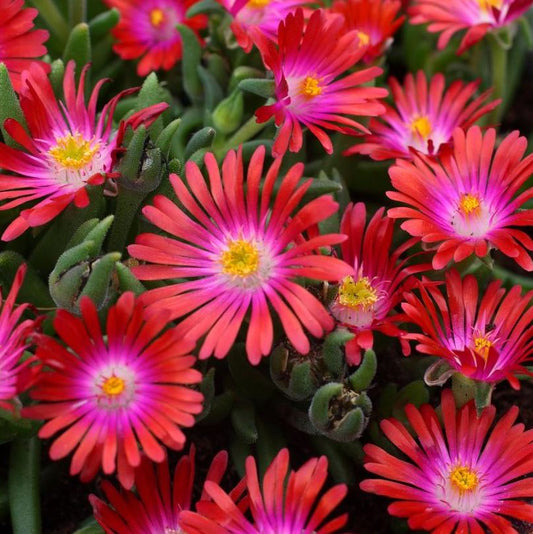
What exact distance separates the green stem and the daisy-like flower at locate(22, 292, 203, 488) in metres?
0.20

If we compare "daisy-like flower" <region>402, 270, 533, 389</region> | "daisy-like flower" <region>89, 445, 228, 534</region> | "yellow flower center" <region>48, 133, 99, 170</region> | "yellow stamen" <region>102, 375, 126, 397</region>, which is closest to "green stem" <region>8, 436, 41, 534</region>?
"daisy-like flower" <region>89, 445, 228, 534</region>

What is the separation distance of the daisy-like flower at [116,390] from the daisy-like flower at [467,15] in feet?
2.62

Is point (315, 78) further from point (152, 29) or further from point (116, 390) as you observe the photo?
point (116, 390)

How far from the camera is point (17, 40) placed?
1293mm

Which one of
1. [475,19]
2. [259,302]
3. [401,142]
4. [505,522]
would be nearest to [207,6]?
[401,142]

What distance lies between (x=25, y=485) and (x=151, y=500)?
7.5 inches

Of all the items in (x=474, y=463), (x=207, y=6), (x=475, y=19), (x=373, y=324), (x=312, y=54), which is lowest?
(x=474, y=463)

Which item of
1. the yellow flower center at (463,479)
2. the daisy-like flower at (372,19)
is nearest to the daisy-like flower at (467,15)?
the daisy-like flower at (372,19)

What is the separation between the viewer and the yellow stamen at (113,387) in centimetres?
96

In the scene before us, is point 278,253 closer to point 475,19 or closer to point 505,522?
point 505,522

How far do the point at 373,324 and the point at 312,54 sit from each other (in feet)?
1.30

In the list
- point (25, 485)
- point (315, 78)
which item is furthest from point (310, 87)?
point (25, 485)

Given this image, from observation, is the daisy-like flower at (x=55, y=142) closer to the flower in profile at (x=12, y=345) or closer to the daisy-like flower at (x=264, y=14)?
the flower in profile at (x=12, y=345)

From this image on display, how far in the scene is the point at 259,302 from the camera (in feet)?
3.37
